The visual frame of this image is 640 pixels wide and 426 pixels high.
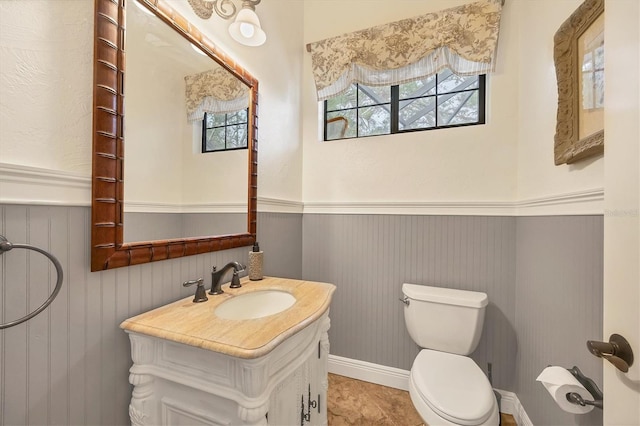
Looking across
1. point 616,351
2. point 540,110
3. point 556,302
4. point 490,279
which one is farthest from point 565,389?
point 540,110

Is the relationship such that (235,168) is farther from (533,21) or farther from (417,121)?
(533,21)

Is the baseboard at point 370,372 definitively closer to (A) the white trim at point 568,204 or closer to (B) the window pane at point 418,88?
(A) the white trim at point 568,204

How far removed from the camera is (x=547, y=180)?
4.20ft

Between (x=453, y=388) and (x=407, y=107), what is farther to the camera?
(x=407, y=107)

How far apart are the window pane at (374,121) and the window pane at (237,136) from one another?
0.96 metres

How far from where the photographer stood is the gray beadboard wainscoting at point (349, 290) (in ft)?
2.30

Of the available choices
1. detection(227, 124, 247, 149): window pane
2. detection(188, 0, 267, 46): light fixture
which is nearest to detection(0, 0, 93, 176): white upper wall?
detection(188, 0, 267, 46): light fixture

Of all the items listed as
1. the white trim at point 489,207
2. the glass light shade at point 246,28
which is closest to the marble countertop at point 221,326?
the white trim at point 489,207

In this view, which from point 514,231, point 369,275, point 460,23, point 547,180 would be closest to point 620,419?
point 547,180

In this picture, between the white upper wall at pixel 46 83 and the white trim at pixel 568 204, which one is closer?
the white upper wall at pixel 46 83

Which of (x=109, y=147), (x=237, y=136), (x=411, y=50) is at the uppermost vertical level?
(x=411, y=50)

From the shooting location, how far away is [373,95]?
206 cm

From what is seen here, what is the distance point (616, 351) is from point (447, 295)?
1087 mm

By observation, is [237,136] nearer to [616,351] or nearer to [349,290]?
[349,290]
